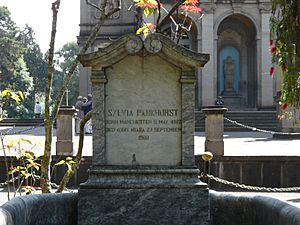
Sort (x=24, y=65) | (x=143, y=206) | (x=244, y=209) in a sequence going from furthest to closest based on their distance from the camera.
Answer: (x=24, y=65) < (x=244, y=209) < (x=143, y=206)

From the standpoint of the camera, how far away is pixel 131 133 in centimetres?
515

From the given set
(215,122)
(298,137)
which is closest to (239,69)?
(298,137)

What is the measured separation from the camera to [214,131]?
11234 millimetres

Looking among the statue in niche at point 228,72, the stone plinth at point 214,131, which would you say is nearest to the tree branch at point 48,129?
the stone plinth at point 214,131

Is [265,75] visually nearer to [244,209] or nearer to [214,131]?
[214,131]

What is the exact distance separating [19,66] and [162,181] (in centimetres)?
5800

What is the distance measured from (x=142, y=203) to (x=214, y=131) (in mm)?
6506

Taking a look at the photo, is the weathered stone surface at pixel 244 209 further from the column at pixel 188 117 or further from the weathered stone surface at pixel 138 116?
the weathered stone surface at pixel 138 116

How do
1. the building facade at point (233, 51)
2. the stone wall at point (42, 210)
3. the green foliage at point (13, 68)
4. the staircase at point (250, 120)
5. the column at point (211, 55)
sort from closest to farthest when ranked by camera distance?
the stone wall at point (42, 210) → the staircase at point (250, 120) → the column at point (211, 55) → the building facade at point (233, 51) → the green foliage at point (13, 68)

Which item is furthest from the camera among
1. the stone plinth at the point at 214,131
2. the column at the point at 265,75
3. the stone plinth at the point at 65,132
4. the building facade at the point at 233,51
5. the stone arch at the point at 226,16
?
the stone arch at the point at 226,16

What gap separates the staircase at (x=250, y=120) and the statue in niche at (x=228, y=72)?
6289mm

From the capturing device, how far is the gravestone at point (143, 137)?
16.3 feet

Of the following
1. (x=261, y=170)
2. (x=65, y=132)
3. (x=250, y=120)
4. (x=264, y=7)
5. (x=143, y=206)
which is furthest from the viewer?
(x=264, y=7)

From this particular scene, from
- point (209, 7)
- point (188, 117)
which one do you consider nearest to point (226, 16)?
point (209, 7)
